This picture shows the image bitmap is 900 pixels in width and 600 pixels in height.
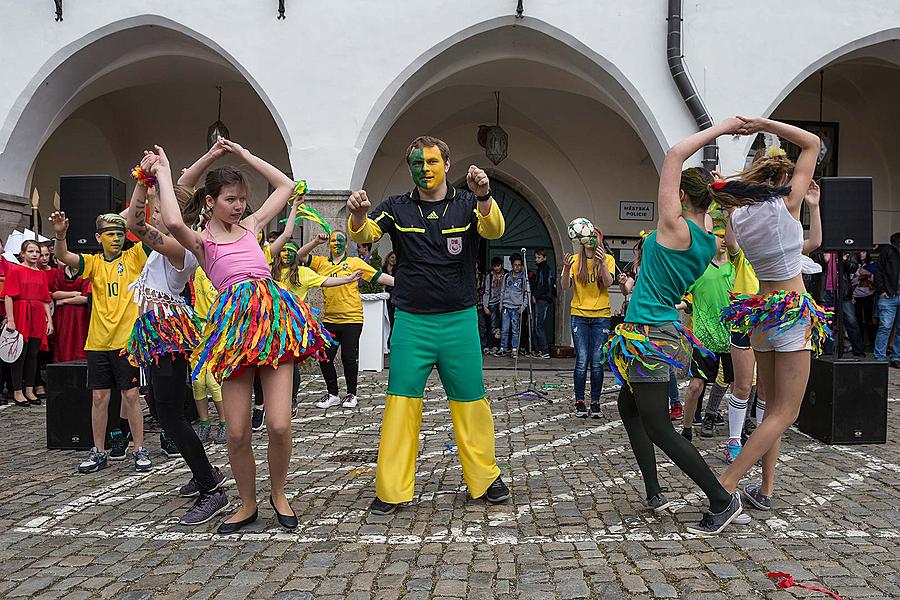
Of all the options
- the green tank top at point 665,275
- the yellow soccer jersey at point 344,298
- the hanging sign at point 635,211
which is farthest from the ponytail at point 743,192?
the hanging sign at point 635,211

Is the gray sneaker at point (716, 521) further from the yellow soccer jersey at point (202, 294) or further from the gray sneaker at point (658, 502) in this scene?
the yellow soccer jersey at point (202, 294)

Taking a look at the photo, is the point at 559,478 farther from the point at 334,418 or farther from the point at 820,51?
the point at 820,51

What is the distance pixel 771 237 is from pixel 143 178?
10.7 ft

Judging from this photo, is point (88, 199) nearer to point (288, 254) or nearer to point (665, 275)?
point (288, 254)

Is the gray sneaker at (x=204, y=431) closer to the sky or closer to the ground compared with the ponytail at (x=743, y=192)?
closer to the ground

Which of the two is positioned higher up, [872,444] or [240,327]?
[240,327]

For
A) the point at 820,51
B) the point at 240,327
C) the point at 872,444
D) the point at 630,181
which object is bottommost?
the point at 872,444

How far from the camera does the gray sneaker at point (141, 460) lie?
A: 5434mm

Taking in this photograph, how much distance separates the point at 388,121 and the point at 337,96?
3.04 feet

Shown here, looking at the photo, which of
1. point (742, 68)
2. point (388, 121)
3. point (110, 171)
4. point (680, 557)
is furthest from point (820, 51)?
point (110, 171)

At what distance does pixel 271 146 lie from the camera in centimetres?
1505

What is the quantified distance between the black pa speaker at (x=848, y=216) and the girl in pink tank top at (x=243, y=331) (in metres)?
4.90

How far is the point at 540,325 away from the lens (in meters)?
14.3

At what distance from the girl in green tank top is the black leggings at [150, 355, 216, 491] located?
7.61ft
